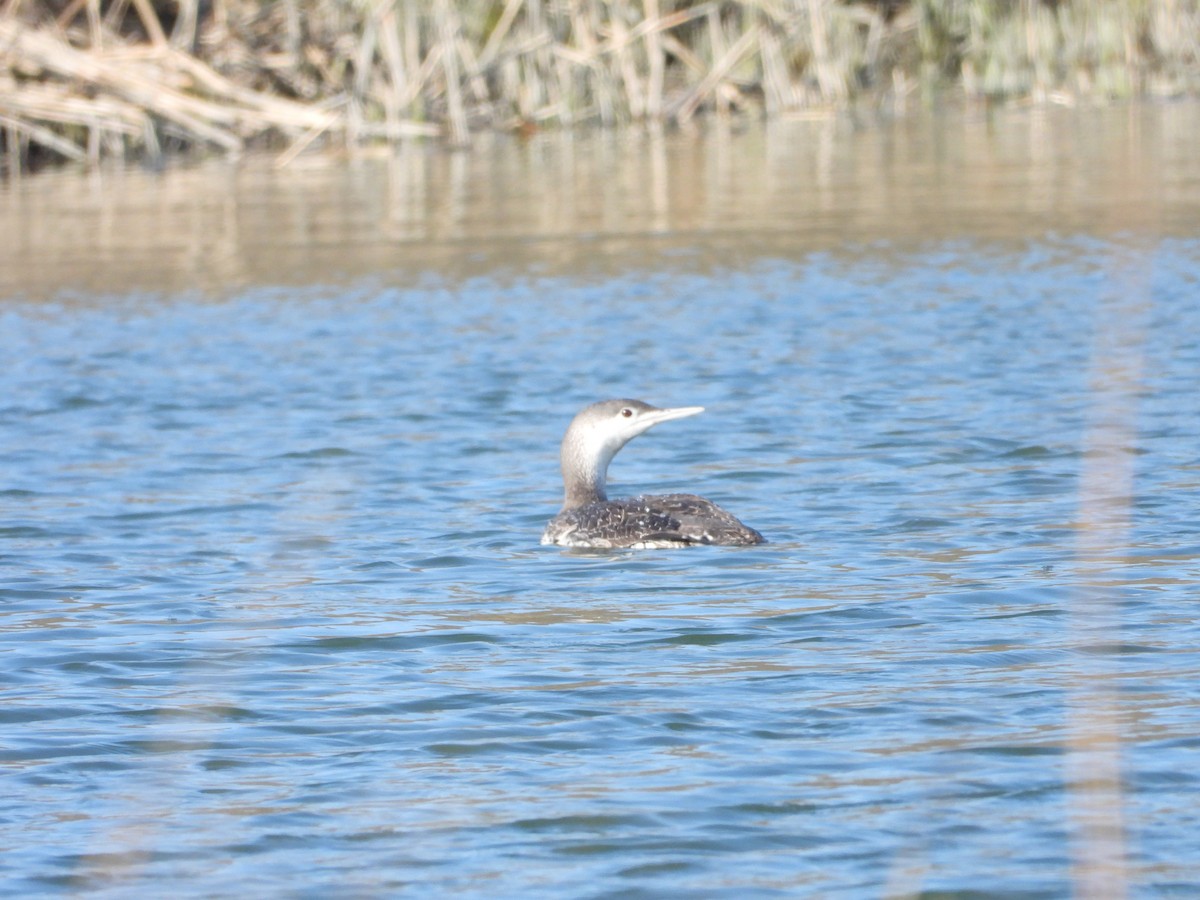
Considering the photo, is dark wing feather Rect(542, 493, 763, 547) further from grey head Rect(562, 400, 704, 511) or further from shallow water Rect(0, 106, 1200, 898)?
grey head Rect(562, 400, 704, 511)

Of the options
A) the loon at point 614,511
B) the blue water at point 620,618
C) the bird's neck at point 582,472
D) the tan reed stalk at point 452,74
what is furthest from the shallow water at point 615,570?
the tan reed stalk at point 452,74

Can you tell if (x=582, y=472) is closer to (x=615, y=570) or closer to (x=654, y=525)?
(x=654, y=525)

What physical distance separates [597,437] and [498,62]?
18763 mm

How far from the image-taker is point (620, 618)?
6926 mm

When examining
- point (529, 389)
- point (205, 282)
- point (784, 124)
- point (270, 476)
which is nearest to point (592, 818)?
point (270, 476)

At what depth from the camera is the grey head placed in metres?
8.90

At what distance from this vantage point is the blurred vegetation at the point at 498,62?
26078mm

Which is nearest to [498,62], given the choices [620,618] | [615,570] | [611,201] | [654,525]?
[611,201]

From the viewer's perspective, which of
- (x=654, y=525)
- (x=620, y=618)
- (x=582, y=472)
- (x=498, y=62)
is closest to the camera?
(x=620, y=618)

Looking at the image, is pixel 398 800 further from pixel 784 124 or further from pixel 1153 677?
pixel 784 124

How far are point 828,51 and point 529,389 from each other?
56.3ft

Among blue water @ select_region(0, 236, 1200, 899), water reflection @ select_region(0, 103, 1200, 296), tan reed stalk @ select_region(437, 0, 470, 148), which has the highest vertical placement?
tan reed stalk @ select_region(437, 0, 470, 148)

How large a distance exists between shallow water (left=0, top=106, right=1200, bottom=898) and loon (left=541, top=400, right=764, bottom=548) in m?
0.13

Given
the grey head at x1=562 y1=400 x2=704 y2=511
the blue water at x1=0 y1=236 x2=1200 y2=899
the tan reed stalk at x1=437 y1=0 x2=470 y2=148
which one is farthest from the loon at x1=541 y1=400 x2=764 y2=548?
the tan reed stalk at x1=437 y1=0 x2=470 y2=148
